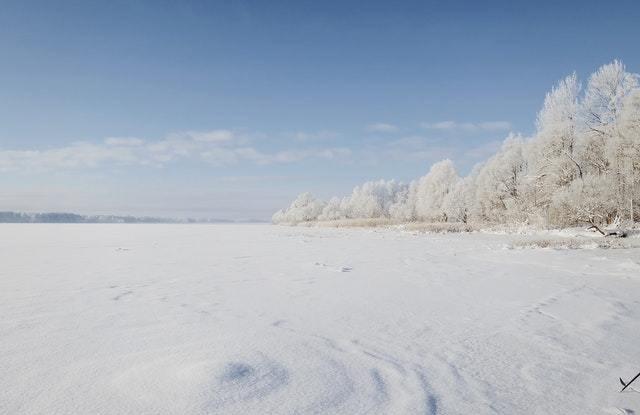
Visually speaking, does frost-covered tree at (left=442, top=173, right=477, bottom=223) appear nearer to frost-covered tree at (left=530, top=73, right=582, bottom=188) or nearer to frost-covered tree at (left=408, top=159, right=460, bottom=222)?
frost-covered tree at (left=408, top=159, right=460, bottom=222)

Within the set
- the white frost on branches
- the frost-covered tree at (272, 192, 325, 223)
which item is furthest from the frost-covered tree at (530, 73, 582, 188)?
the frost-covered tree at (272, 192, 325, 223)

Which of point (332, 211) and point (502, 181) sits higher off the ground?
point (502, 181)

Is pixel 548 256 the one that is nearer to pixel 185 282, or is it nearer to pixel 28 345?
pixel 185 282

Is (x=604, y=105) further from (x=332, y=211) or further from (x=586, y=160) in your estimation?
(x=332, y=211)

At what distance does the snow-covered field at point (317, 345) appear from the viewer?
3.04 m

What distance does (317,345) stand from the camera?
4434 millimetres

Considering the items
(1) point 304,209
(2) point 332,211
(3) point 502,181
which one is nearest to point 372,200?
(2) point 332,211

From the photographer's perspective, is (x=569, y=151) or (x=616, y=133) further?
(x=569, y=151)

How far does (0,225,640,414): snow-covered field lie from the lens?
304 centimetres

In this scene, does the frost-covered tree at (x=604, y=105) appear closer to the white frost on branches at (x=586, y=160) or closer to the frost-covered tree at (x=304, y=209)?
the white frost on branches at (x=586, y=160)

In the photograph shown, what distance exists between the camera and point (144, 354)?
400 cm

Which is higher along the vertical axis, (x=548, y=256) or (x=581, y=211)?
(x=581, y=211)

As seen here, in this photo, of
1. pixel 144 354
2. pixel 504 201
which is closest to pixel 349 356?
pixel 144 354

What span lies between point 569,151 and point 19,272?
33309 mm
